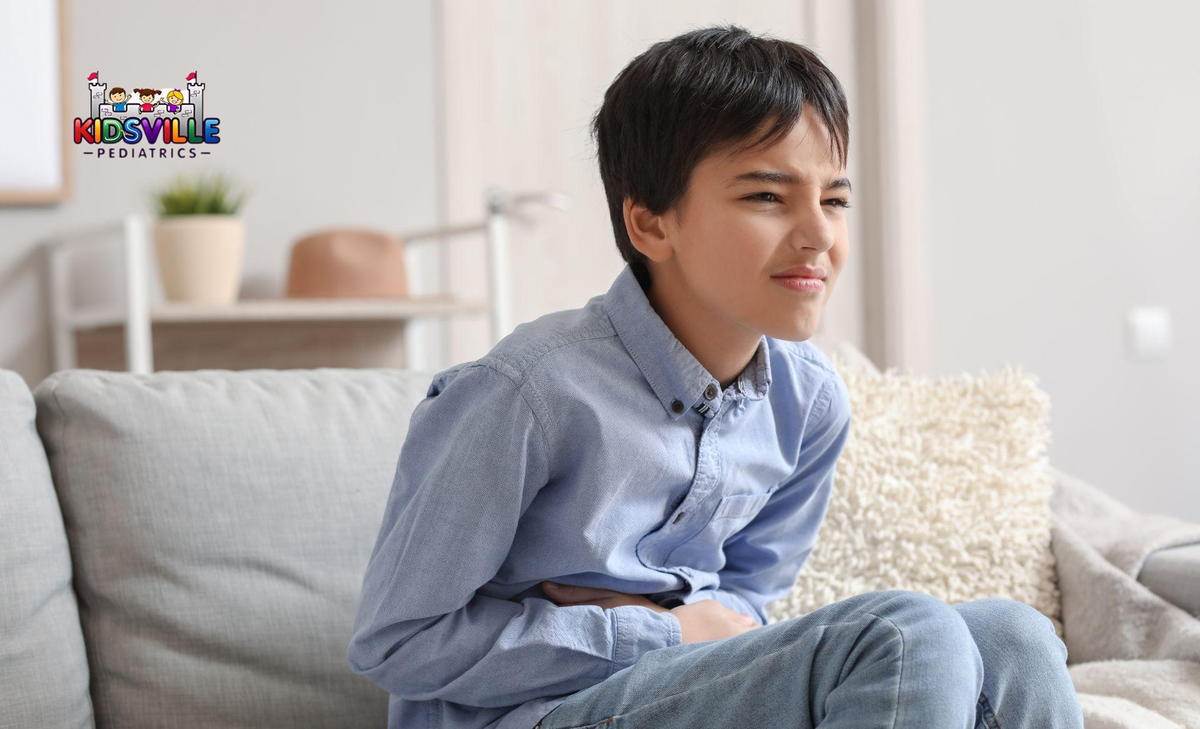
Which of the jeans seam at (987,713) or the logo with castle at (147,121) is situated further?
the logo with castle at (147,121)

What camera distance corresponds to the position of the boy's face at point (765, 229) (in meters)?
1.00

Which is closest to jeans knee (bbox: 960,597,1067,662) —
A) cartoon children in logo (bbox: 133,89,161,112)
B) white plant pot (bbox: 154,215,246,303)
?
white plant pot (bbox: 154,215,246,303)

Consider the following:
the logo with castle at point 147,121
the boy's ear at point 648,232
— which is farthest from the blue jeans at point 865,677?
the logo with castle at point 147,121

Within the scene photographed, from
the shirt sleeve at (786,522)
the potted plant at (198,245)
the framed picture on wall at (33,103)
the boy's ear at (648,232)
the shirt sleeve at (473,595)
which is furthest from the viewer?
the framed picture on wall at (33,103)

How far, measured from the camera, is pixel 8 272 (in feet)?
8.27

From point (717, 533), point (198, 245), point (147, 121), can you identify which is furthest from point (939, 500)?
point (147, 121)

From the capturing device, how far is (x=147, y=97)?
2621 mm

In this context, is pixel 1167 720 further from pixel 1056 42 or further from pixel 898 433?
pixel 1056 42

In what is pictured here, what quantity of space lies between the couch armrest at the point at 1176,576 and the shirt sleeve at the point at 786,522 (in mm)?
436

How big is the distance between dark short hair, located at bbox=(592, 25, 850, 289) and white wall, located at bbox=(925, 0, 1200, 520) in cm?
255

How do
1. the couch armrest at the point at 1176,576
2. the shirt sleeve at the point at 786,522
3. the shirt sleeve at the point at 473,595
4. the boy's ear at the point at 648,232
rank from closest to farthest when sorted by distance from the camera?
the shirt sleeve at the point at 473,595
the boy's ear at the point at 648,232
the shirt sleeve at the point at 786,522
the couch armrest at the point at 1176,576

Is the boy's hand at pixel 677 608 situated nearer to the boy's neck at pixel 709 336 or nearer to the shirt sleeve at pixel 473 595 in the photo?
the shirt sleeve at pixel 473 595

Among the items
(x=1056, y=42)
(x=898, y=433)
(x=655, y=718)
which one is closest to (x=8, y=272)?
(x=898, y=433)

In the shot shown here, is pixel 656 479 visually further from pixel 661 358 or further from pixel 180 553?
pixel 180 553
